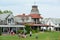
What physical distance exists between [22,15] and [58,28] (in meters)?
28.0

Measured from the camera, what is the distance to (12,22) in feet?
289

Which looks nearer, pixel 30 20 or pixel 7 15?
pixel 7 15

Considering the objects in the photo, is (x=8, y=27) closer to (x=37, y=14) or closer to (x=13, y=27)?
(x=13, y=27)

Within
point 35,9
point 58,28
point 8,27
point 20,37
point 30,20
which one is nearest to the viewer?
point 20,37

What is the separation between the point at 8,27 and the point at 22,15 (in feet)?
82.6

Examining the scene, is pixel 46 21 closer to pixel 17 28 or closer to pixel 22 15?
pixel 22 15

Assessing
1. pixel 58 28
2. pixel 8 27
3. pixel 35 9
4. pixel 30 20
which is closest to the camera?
pixel 8 27

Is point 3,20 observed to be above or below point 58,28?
above

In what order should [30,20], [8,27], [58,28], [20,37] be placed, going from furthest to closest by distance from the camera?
[58,28] < [30,20] < [8,27] < [20,37]

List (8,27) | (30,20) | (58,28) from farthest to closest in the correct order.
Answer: (58,28) → (30,20) → (8,27)

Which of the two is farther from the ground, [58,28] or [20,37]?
[20,37]

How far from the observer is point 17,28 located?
86812 mm

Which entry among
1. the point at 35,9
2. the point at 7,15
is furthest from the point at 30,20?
the point at 7,15

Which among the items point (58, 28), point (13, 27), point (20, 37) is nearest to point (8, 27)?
point (13, 27)
